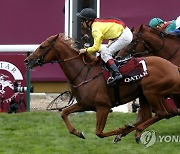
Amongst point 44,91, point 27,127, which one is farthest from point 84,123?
point 44,91

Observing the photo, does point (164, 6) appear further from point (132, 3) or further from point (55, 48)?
point (55, 48)

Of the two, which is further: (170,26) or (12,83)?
(12,83)

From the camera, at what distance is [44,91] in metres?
15.6

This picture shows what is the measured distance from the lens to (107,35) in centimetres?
980

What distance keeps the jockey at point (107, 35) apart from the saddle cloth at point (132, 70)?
0.36 feet

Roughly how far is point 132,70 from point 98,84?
1.57 feet

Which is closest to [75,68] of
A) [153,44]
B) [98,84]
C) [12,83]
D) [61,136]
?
[98,84]

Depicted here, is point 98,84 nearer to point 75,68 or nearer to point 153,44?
point 75,68

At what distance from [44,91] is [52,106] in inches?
69.7

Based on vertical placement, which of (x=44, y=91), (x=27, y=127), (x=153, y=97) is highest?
(x=153, y=97)

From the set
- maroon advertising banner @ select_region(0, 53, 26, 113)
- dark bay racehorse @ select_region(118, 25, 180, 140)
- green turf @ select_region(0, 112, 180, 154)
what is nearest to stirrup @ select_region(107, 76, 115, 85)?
green turf @ select_region(0, 112, 180, 154)

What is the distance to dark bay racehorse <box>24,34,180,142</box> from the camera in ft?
31.3

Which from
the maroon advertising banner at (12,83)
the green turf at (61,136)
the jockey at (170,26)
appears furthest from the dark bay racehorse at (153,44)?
the maroon advertising banner at (12,83)

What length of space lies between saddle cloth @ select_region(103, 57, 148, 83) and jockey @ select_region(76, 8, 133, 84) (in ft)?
0.36
